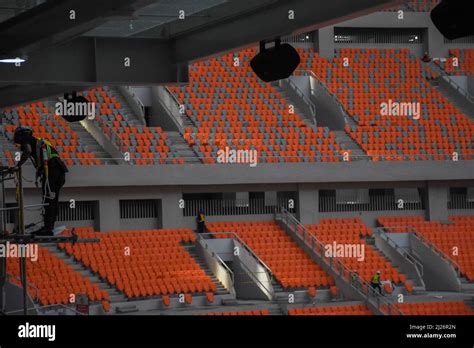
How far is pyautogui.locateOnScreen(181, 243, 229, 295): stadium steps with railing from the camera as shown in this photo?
23406mm

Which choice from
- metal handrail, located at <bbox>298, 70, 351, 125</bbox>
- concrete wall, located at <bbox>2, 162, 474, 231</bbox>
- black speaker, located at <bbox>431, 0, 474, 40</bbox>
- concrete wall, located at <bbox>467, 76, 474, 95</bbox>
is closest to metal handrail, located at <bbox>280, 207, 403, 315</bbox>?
concrete wall, located at <bbox>2, 162, 474, 231</bbox>

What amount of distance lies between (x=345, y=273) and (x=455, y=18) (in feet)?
61.0

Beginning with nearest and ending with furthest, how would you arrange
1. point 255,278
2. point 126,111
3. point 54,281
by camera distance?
point 54,281
point 255,278
point 126,111

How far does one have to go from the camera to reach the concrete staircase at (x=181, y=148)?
27.0m

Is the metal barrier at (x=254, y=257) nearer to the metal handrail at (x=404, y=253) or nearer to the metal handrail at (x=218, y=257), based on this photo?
the metal handrail at (x=218, y=257)

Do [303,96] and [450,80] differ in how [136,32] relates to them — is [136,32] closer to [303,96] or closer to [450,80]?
[303,96]

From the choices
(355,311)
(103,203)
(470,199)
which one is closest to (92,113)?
(103,203)

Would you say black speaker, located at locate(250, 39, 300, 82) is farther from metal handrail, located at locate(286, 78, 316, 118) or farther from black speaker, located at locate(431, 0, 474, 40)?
metal handrail, located at locate(286, 78, 316, 118)

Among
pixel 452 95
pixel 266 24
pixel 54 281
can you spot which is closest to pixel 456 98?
pixel 452 95

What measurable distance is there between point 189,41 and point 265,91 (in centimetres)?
1939

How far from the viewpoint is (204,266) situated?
24.7 m

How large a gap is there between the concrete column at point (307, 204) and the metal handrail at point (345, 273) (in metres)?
0.56

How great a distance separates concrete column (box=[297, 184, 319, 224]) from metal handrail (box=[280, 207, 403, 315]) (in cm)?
56
